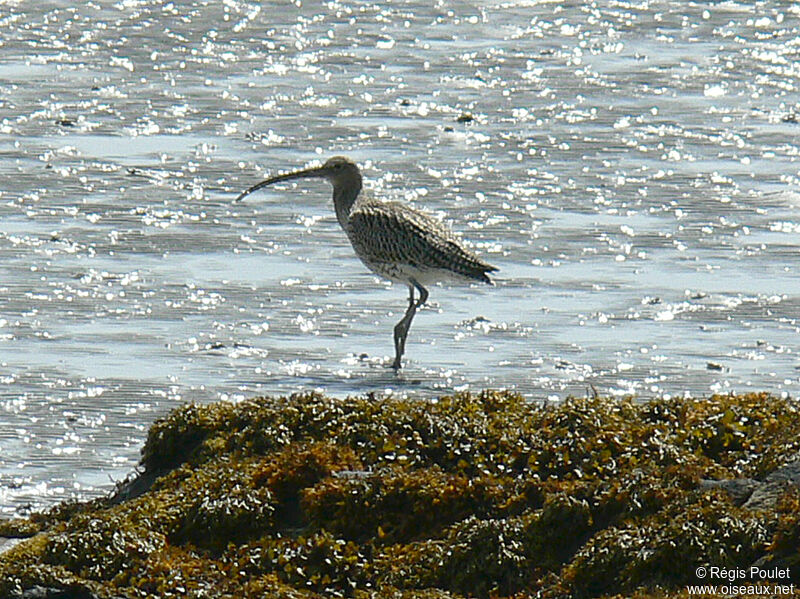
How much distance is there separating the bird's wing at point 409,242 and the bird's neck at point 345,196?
574 mm

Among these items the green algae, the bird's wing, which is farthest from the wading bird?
the green algae

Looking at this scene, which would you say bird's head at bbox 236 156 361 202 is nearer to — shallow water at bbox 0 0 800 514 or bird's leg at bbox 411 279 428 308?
shallow water at bbox 0 0 800 514

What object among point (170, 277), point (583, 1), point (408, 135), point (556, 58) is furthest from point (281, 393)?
point (583, 1)

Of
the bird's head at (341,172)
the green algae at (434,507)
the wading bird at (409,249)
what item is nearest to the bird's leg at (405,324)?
the wading bird at (409,249)

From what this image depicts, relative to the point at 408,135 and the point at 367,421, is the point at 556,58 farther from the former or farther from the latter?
the point at 367,421

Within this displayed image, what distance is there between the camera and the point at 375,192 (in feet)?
45.5

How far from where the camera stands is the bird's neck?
12.4 meters

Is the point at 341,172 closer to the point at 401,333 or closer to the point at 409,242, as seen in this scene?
the point at 409,242

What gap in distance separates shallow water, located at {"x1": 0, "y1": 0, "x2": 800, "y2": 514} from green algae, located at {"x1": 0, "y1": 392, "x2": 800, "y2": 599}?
1.93 m

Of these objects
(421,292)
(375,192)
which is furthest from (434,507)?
(375,192)

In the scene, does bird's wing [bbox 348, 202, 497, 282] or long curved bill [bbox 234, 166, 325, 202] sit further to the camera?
long curved bill [bbox 234, 166, 325, 202]

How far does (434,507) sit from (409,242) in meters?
5.77

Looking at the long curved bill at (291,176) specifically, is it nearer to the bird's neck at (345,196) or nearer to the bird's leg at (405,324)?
the bird's neck at (345,196)

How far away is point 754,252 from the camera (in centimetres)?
1233
